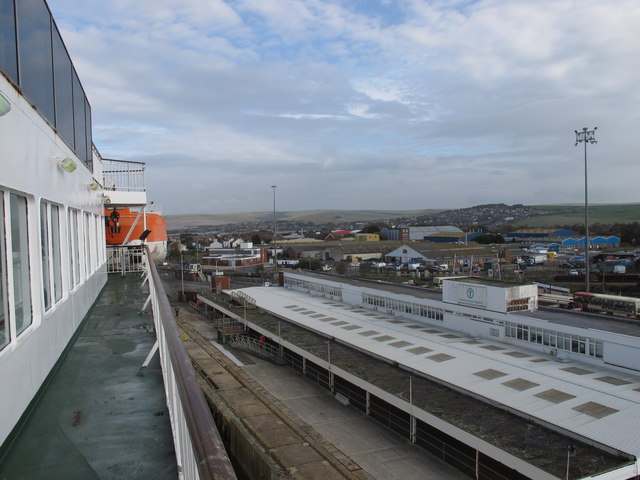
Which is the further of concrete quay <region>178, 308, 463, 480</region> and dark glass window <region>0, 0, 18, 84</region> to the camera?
concrete quay <region>178, 308, 463, 480</region>

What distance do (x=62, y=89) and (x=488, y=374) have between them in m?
14.2

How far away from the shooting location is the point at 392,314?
25.3 meters

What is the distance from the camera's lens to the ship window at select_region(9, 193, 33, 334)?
8.88 ft

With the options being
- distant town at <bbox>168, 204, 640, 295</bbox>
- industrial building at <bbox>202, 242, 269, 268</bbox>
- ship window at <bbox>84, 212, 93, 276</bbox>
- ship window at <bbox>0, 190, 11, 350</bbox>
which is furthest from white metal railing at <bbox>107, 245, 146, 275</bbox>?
industrial building at <bbox>202, 242, 269, 268</bbox>

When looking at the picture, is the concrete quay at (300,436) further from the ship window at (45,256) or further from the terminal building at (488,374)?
the ship window at (45,256)

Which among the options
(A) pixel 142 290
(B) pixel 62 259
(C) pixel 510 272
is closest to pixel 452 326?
(A) pixel 142 290

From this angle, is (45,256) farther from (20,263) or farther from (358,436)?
(358,436)

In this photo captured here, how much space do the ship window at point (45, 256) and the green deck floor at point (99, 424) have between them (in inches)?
26.8

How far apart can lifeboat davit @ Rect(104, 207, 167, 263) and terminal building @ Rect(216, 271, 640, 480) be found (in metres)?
8.12

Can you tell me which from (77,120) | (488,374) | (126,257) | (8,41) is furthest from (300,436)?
(8,41)

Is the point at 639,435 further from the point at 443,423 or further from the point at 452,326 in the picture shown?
the point at 452,326

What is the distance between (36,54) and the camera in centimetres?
376

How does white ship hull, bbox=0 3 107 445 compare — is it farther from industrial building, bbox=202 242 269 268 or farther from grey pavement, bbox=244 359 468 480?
industrial building, bbox=202 242 269 268

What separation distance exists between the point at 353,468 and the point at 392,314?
13269mm
